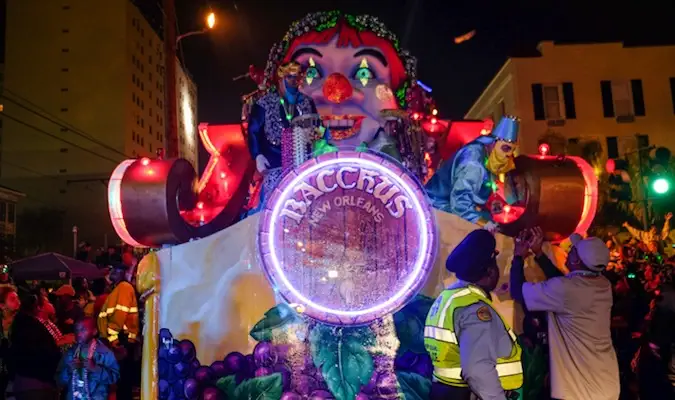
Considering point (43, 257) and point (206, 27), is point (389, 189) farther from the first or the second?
point (43, 257)

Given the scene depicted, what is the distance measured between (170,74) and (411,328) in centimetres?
816

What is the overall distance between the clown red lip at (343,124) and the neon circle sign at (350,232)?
136 cm

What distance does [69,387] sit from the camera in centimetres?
625

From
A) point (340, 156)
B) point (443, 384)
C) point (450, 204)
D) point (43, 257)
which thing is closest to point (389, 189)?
point (340, 156)

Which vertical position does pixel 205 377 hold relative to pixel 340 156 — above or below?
below

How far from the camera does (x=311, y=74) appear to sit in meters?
6.69

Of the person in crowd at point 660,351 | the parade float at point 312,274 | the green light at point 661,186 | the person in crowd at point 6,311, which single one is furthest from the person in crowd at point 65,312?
the green light at point 661,186

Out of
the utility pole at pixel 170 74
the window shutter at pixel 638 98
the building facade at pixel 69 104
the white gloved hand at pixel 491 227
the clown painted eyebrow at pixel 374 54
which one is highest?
the building facade at pixel 69 104

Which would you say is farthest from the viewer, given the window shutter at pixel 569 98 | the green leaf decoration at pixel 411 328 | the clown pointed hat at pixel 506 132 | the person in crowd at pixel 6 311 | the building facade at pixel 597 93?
the window shutter at pixel 569 98

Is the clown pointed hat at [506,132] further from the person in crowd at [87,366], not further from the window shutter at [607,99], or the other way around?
the window shutter at [607,99]

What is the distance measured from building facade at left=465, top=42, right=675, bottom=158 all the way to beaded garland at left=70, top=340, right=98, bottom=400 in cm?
2678

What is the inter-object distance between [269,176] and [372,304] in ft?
6.48

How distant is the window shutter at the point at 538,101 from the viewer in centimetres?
3025

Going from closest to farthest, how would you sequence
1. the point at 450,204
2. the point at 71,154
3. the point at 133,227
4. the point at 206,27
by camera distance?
1. the point at 133,227
2. the point at 450,204
3. the point at 206,27
4. the point at 71,154
